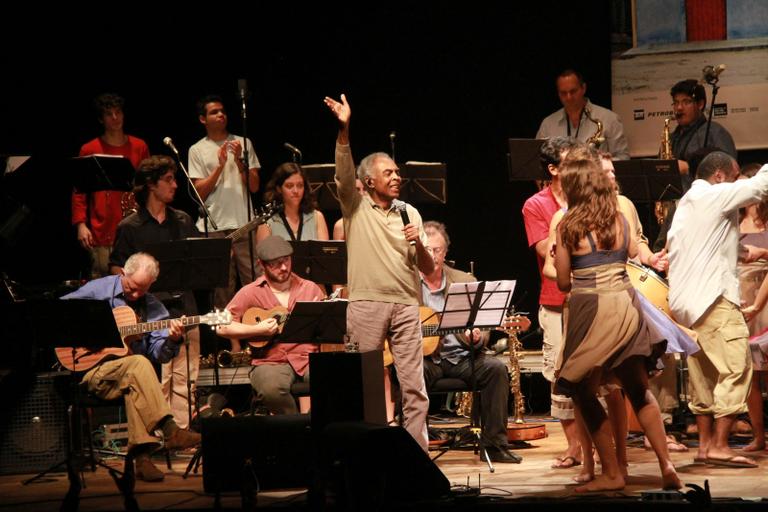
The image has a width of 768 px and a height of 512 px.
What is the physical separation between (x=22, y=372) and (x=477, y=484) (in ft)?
11.0

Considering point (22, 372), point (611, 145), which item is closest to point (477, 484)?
point (22, 372)

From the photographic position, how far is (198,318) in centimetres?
759

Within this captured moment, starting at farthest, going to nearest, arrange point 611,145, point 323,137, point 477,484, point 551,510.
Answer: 1. point 323,137
2. point 611,145
3. point 477,484
4. point 551,510

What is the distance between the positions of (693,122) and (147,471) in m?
5.06

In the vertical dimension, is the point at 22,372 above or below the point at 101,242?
below

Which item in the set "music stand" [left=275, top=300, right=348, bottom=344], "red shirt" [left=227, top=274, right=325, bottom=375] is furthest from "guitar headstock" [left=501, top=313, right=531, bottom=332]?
"music stand" [left=275, top=300, right=348, bottom=344]

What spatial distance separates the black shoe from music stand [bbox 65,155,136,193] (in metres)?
3.47

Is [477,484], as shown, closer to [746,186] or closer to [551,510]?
[551,510]

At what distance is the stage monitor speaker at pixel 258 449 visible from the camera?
642cm

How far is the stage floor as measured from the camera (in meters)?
5.95

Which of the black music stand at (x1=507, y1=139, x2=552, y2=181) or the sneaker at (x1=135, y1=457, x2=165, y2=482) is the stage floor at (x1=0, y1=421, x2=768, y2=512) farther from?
the black music stand at (x1=507, y1=139, x2=552, y2=181)

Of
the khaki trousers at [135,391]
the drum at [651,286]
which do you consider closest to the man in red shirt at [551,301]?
the drum at [651,286]

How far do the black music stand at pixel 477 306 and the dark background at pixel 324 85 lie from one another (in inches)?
121

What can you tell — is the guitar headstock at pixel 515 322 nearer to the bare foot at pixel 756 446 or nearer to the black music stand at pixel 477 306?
the black music stand at pixel 477 306
